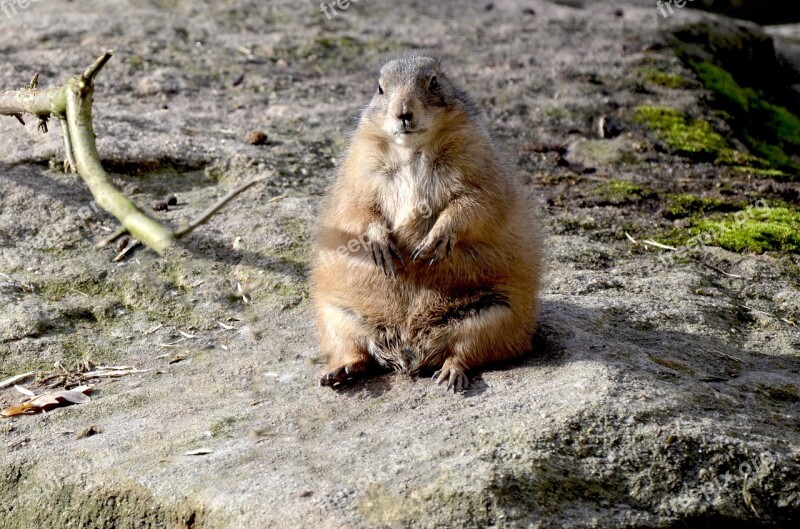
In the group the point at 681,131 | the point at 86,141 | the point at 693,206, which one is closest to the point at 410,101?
the point at 86,141

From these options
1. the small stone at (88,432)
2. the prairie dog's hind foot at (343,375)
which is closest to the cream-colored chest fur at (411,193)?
the prairie dog's hind foot at (343,375)

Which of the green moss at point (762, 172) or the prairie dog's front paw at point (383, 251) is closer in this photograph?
the prairie dog's front paw at point (383, 251)

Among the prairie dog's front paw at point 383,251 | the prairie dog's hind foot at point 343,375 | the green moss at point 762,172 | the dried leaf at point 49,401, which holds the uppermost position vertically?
the prairie dog's front paw at point 383,251

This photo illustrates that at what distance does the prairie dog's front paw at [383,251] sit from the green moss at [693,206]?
3.79 meters

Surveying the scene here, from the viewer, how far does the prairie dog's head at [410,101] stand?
5.54 meters

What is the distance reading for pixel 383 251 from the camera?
5.37 m

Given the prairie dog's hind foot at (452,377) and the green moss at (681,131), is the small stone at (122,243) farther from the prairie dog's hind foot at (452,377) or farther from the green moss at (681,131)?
the green moss at (681,131)

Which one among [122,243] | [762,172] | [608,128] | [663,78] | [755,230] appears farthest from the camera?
[663,78]

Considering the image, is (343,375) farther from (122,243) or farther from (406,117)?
(122,243)

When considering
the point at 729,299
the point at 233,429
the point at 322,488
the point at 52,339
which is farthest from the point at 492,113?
the point at 322,488

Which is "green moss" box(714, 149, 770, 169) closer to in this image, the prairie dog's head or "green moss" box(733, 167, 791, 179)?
"green moss" box(733, 167, 791, 179)

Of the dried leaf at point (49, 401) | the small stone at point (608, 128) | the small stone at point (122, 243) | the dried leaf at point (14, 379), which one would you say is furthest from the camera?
the small stone at point (608, 128)

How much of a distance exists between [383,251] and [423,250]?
23 centimetres

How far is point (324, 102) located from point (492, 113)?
1.80 m
